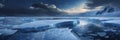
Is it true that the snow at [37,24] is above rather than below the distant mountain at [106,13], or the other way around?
below

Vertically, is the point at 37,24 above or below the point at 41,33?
above

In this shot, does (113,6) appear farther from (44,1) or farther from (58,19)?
(44,1)

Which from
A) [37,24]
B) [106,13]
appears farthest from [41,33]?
[106,13]

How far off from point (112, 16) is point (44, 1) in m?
0.93

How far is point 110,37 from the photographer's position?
6.79ft

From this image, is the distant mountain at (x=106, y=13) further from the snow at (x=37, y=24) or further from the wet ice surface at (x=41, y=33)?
the snow at (x=37, y=24)

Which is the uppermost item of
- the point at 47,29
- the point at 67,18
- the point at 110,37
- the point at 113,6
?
the point at 113,6

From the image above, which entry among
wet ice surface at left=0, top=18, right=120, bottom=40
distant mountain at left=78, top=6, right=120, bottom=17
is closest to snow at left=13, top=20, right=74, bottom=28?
wet ice surface at left=0, top=18, right=120, bottom=40

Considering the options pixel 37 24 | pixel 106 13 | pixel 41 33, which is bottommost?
pixel 41 33

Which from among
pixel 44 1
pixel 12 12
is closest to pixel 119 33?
pixel 44 1

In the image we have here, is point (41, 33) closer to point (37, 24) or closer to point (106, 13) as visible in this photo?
point (37, 24)

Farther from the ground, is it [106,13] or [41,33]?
[106,13]

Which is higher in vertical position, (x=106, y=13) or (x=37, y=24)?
(x=106, y=13)

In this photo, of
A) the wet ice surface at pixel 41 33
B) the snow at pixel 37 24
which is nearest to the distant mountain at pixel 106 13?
the wet ice surface at pixel 41 33
